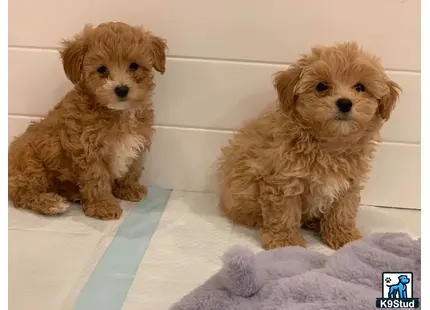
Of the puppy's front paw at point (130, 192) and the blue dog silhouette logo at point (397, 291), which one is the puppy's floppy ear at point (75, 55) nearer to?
the puppy's front paw at point (130, 192)

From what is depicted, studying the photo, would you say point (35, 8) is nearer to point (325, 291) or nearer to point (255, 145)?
point (255, 145)

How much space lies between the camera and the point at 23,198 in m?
2.57

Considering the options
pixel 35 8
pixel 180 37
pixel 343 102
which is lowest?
pixel 343 102

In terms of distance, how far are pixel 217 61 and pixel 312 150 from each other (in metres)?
0.64

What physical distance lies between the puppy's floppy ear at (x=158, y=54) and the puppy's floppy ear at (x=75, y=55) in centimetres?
26

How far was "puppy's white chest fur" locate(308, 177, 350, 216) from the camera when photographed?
2.30 metres

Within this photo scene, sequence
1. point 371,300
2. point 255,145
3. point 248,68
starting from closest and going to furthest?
point 371,300 < point 255,145 < point 248,68

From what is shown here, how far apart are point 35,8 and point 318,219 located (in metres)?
1.53

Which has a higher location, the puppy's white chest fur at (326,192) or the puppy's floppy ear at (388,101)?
the puppy's floppy ear at (388,101)

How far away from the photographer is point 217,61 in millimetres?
2639

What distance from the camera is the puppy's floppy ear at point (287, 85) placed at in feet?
7.30

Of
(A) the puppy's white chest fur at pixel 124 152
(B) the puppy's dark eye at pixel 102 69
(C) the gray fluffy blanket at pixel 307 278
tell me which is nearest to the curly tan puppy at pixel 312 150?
(C) the gray fluffy blanket at pixel 307 278

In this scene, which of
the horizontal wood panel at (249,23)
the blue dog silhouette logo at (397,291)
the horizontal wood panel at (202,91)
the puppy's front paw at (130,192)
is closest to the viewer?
the blue dog silhouette logo at (397,291)

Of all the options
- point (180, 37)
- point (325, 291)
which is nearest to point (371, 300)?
point (325, 291)
